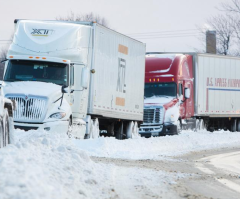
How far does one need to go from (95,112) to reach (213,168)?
9.16 metres

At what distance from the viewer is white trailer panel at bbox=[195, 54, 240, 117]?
113ft

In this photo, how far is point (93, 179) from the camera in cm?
938

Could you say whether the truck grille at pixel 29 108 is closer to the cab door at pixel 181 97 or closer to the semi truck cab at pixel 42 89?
the semi truck cab at pixel 42 89

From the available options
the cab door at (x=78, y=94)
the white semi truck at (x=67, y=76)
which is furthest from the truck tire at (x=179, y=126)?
the cab door at (x=78, y=94)

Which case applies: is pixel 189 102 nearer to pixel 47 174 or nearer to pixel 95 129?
pixel 95 129

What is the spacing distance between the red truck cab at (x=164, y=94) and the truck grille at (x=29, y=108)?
38.0 ft

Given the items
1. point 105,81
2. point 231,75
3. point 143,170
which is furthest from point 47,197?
point 231,75

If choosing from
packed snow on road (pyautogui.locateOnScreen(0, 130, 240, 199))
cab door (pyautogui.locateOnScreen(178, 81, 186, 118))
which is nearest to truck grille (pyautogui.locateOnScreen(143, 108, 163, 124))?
cab door (pyautogui.locateOnScreen(178, 81, 186, 118))

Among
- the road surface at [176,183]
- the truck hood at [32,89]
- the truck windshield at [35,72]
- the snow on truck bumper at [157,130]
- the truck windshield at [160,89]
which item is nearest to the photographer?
the road surface at [176,183]

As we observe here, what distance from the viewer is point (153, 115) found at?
100 ft

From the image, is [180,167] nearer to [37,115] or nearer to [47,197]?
[37,115]

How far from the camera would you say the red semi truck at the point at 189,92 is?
3053 centimetres

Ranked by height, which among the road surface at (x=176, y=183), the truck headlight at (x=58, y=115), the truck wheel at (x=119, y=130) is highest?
the truck headlight at (x=58, y=115)

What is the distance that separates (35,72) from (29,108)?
154 centimetres
